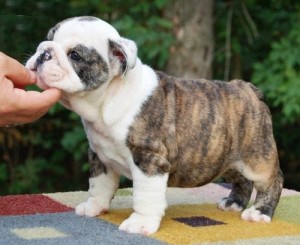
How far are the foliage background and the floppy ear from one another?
98.0 inches

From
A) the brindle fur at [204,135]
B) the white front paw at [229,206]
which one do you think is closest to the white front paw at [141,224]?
the brindle fur at [204,135]

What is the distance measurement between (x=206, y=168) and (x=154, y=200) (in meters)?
0.34

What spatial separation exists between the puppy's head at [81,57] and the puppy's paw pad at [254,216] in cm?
81

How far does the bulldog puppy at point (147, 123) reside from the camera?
2.57 m

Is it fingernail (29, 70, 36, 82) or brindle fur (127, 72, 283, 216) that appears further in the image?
brindle fur (127, 72, 283, 216)

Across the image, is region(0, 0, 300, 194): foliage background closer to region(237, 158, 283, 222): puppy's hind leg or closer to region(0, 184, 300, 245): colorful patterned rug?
region(0, 184, 300, 245): colorful patterned rug

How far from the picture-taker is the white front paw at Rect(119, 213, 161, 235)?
8.46ft

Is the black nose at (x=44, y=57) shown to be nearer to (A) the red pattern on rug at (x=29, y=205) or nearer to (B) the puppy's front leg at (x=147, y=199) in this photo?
(B) the puppy's front leg at (x=147, y=199)

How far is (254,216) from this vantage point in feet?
9.46

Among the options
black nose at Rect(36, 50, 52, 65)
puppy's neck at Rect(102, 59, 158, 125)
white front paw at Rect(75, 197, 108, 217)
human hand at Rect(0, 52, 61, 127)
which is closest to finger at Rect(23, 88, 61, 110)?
human hand at Rect(0, 52, 61, 127)

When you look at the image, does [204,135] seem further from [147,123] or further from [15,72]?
[15,72]

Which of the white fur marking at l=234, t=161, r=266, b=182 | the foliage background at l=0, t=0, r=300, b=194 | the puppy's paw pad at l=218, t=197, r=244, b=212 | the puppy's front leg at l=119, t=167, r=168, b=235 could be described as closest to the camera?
the puppy's front leg at l=119, t=167, r=168, b=235

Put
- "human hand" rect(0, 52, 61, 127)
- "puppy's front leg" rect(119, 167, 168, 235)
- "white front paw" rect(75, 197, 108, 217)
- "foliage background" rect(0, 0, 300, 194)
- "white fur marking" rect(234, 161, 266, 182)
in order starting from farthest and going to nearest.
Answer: "foliage background" rect(0, 0, 300, 194) < "white fur marking" rect(234, 161, 266, 182) < "white front paw" rect(75, 197, 108, 217) < "puppy's front leg" rect(119, 167, 168, 235) < "human hand" rect(0, 52, 61, 127)

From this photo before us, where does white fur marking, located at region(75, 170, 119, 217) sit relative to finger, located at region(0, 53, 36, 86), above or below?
below
